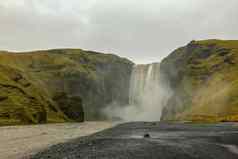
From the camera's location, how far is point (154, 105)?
19362 cm

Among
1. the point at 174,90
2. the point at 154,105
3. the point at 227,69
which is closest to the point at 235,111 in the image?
the point at 227,69

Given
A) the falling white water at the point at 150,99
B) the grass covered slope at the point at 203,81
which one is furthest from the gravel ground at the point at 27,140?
the falling white water at the point at 150,99

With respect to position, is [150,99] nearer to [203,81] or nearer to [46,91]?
[203,81]

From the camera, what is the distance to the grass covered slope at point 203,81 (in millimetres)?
125438

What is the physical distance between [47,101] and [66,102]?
13868mm

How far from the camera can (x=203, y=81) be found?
156500mm

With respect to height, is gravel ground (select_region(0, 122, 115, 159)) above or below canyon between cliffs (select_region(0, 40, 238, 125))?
below

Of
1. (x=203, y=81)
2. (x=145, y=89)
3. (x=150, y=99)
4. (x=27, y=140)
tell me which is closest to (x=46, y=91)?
(x=145, y=89)

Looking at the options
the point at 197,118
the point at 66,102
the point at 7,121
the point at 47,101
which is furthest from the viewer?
the point at 66,102

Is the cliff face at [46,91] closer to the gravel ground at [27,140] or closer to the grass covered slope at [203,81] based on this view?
the grass covered slope at [203,81]

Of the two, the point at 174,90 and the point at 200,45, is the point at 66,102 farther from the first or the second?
the point at 200,45

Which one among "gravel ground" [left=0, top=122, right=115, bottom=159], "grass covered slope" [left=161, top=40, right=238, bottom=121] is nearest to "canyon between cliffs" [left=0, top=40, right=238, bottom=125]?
"grass covered slope" [left=161, top=40, right=238, bottom=121]

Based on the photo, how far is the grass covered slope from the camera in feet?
412

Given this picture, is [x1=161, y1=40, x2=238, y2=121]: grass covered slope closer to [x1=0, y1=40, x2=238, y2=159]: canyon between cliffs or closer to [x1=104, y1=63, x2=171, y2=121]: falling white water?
[x1=0, y1=40, x2=238, y2=159]: canyon between cliffs
